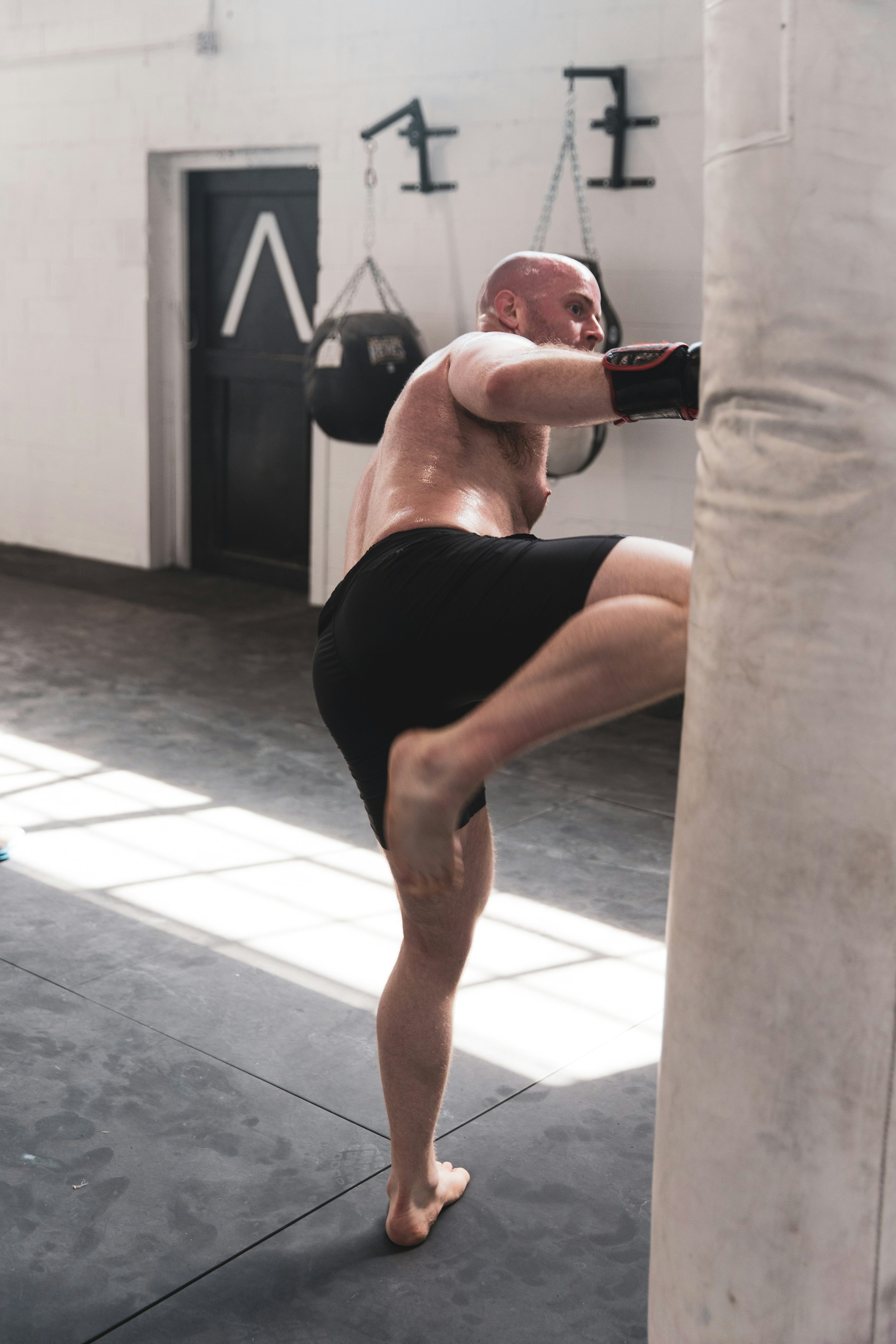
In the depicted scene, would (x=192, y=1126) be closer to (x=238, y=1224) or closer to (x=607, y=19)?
(x=238, y=1224)

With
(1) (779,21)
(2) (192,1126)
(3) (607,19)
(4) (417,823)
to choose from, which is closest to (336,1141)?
(2) (192,1126)

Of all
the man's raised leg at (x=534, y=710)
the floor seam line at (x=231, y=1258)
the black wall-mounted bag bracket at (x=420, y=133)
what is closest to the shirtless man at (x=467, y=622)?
the man's raised leg at (x=534, y=710)

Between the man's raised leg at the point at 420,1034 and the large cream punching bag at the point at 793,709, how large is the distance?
30.4 inches

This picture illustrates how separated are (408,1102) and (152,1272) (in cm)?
44

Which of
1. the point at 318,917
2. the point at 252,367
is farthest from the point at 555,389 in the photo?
the point at 252,367

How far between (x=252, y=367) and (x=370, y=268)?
1302mm

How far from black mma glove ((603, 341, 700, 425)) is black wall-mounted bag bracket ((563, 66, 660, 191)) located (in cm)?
390

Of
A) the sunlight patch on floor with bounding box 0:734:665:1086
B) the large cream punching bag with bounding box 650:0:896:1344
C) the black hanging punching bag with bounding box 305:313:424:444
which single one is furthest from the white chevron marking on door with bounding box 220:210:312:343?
the large cream punching bag with bounding box 650:0:896:1344

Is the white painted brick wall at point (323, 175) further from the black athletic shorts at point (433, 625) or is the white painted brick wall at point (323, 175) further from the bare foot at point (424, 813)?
the bare foot at point (424, 813)

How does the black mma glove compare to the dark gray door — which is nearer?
the black mma glove

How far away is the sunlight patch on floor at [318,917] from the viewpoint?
263cm

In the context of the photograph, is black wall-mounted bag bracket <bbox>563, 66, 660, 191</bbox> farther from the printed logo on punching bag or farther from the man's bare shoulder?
the man's bare shoulder

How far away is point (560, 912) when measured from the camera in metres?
3.18

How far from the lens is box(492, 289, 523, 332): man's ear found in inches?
78.9
